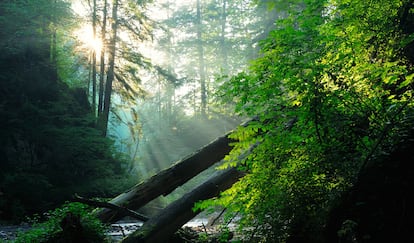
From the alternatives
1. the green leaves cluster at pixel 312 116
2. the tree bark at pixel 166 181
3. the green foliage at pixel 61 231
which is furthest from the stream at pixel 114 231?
the green leaves cluster at pixel 312 116

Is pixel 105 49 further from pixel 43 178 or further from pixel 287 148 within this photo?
pixel 287 148

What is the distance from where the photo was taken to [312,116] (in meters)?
3.40

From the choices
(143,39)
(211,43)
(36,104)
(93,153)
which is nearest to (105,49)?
(143,39)

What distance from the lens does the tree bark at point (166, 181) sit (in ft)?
21.4

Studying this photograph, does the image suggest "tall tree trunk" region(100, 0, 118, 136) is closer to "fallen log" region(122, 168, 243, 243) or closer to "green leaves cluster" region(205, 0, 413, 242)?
"fallen log" region(122, 168, 243, 243)

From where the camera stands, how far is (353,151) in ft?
11.2

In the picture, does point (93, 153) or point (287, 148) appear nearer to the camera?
point (287, 148)

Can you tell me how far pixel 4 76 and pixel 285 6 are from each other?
17298 mm

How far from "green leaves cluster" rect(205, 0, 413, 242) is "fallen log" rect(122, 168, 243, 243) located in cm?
194

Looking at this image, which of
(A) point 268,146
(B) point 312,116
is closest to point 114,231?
(A) point 268,146

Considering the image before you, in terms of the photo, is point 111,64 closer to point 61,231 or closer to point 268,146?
point 61,231

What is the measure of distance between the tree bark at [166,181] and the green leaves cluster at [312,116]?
2649mm

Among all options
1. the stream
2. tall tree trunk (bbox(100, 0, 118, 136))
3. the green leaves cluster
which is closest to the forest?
the green leaves cluster

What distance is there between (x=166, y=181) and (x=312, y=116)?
3828 millimetres
